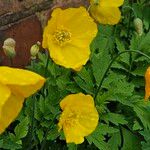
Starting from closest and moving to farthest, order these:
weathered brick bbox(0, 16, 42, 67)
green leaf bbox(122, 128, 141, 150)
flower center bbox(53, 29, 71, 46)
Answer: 1. flower center bbox(53, 29, 71, 46)
2. green leaf bbox(122, 128, 141, 150)
3. weathered brick bbox(0, 16, 42, 67)

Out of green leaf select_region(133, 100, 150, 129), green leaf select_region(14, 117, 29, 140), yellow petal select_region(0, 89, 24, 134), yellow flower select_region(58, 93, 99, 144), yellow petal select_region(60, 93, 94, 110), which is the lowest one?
green leaf select_region(133, 100, 150, 129)

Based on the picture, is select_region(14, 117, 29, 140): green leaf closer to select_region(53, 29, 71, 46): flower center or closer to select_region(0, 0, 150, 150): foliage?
select_region(0, 0, 150, 150): foliage

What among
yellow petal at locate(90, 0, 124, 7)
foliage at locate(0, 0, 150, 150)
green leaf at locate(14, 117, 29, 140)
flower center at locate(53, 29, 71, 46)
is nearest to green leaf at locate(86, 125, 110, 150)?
foliage at locate(0, 0, 150, 150)

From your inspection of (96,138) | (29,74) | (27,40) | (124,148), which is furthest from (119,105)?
(29,74)

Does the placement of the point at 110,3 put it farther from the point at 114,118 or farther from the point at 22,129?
the point at 22,129

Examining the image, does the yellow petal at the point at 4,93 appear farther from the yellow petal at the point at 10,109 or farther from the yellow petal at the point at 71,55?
the yellow petal at the point at 71,55

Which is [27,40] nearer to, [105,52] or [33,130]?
[105,52]
